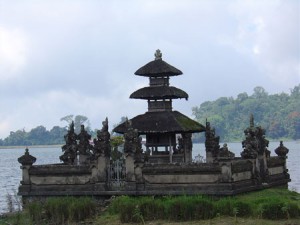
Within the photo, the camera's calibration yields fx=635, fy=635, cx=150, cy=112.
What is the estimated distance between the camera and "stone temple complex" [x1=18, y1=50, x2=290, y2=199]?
1318 inches

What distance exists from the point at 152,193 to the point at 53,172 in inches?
236

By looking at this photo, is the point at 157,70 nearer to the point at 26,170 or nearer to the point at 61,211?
the point at 26,170

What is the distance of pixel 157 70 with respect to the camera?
4009 cm

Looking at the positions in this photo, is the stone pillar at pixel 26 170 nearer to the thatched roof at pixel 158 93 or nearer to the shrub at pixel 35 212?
the shrub at pixel 35 212

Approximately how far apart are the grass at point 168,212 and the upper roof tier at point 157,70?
38.1 ft

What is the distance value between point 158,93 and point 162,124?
2212 millimetres

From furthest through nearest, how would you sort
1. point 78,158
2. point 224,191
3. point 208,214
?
point 78,158, point 224,191, point 208,214

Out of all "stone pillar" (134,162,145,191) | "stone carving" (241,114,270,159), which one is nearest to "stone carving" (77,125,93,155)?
"stone pillar" (134,162,145,191)

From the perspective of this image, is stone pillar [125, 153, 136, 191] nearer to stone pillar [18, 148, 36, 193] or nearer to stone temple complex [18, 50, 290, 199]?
stone temple complex [18, 50, 290, 199]

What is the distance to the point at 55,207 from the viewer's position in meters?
29.8

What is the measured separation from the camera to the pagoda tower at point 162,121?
126 ft

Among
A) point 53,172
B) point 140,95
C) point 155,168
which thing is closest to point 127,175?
point 155,168

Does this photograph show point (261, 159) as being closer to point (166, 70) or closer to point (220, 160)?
point (220, 160)

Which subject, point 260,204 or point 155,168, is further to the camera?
point 155,168
